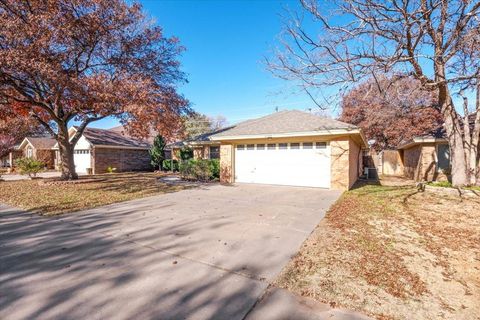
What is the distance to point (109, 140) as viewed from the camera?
2273cm

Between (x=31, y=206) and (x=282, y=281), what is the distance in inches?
328

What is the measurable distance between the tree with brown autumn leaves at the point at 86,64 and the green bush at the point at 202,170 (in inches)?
115

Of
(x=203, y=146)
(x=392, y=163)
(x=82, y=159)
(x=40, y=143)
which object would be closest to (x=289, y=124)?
(x=203, y=146)

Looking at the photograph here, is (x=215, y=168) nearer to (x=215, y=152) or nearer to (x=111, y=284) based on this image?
(x=215, y=152)

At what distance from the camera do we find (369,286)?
Answer: 2990 millimetres

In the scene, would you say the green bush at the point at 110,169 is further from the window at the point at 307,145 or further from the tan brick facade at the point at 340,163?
the tan brick facade at the point at 340,163

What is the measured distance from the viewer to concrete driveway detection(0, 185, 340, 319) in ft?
8.52

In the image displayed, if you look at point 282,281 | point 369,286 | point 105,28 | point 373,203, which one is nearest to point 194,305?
point 282,281

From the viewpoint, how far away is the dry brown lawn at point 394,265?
2.64m

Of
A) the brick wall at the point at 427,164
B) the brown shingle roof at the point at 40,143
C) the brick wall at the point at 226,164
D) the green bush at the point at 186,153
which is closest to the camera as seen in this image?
the brick wall at the point at 427,164

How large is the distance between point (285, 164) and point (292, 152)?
0.72 meters

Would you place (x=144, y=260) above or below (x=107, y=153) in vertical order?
below

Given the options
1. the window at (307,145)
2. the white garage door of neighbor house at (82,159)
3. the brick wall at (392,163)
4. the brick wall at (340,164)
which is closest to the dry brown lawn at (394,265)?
the brick wall at (340,164)

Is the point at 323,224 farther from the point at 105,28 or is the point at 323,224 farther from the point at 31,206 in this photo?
the point at 105,28
